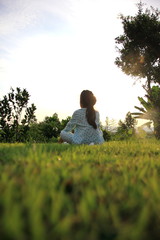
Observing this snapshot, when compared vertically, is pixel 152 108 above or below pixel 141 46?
below

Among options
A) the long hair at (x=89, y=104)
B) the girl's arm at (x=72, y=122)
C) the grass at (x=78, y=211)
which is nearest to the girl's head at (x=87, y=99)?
the long hair at (x=89, y=104)

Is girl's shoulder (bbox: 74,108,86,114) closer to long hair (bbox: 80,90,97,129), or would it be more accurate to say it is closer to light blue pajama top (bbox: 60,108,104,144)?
light blue pajama top (bbox: 60,108,104,144)

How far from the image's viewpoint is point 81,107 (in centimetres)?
707

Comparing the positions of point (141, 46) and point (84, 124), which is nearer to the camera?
point (84, 124)

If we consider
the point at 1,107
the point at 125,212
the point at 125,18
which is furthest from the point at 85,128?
the point at 125,18

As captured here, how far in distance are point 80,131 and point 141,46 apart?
1854cm

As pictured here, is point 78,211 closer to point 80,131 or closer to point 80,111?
point 80,111

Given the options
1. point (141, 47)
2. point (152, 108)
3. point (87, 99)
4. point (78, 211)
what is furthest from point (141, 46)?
point (78, 211)

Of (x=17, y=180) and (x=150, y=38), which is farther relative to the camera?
(x=150, y=38)

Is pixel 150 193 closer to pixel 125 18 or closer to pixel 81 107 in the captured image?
pixel 81 107

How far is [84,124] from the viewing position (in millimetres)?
6898

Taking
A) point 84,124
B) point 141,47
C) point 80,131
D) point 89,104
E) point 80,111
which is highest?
point 141,47

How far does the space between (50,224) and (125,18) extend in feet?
81.4

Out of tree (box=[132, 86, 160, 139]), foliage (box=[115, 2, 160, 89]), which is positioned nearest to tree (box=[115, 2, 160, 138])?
foliage (box=[115, 2, 160, 89])
